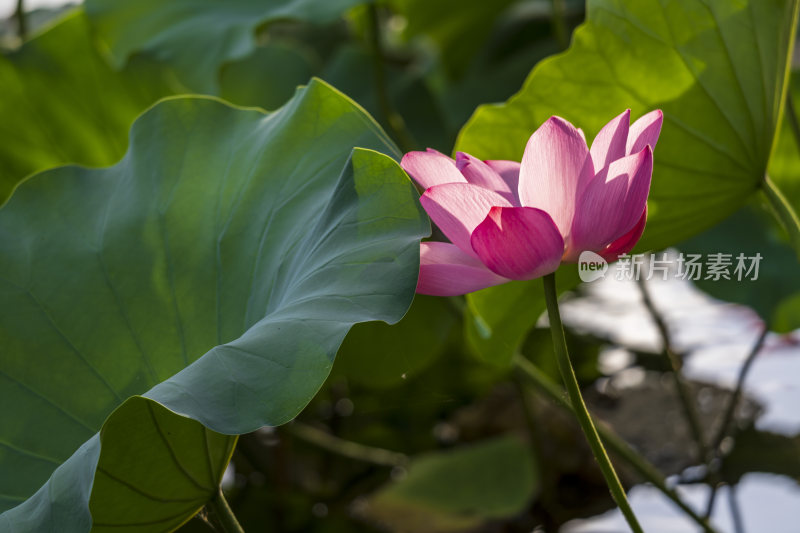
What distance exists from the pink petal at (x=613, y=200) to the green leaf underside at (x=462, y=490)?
1104 mm

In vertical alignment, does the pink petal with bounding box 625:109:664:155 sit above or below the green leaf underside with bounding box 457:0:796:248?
above

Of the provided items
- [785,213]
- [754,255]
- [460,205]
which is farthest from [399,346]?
[460,205]

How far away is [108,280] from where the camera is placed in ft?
2.49

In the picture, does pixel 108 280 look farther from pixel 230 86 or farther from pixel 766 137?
pixel 230 86

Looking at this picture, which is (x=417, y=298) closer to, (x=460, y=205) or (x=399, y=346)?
(x=399, y=346)

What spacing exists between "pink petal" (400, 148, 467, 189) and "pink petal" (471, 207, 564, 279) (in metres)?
0.06

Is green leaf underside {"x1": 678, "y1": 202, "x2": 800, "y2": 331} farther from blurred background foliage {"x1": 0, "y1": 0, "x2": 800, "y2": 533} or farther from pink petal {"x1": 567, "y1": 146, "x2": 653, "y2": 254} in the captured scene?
pink petal {"x1": 567, "y1": 146, "x2": 653, "y2": 254}

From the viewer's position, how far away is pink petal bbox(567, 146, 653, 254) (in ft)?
1.58

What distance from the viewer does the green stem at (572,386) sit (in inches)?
19.4

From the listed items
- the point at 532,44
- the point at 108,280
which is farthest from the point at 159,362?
the point at 532,44

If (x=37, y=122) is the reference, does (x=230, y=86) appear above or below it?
below

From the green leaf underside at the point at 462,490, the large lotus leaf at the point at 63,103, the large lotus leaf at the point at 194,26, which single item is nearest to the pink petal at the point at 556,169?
the large lotus leaf at the point at 194,26

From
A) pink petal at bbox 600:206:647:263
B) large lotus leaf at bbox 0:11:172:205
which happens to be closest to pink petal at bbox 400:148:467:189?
pink petal at bbox 600:206:647:263

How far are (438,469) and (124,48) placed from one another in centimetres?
97
